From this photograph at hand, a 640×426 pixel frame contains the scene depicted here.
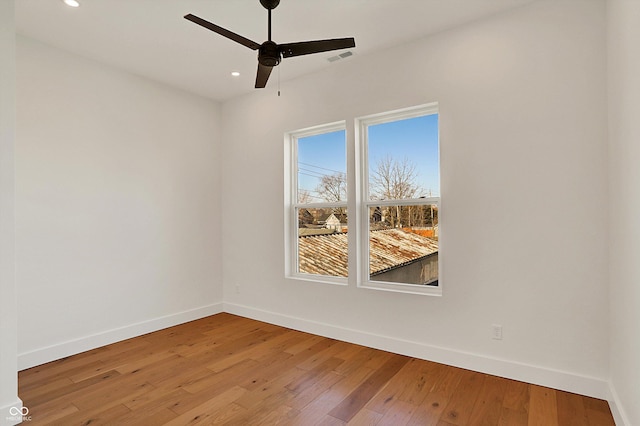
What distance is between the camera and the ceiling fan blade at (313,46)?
213 centimetres

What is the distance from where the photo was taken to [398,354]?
3.25 m

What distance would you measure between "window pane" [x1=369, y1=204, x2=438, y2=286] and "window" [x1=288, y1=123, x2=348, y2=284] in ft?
1.19

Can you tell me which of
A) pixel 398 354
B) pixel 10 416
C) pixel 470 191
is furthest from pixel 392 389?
pixel 10 416

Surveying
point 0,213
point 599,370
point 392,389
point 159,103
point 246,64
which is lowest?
point 392,389

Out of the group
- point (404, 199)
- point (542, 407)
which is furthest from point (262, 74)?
point (542, 407)

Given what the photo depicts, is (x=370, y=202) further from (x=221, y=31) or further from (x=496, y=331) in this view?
(x=221, y=31)

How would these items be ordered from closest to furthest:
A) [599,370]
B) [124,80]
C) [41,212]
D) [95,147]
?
[599,370] < [41,212] < [95,147] < [124,80]

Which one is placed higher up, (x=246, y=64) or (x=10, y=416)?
→ (x=246, y=64)

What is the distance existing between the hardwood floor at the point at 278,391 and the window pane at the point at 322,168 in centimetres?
167

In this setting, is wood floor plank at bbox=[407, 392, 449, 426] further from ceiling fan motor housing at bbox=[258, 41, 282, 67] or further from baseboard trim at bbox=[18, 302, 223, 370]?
baseboard trim at bbox=[18, 302, 223, 370]

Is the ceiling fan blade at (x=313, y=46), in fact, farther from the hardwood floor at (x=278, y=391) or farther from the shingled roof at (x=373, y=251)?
the hardwood floor at (x=278, y=391)

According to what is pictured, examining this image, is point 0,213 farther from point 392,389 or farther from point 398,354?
point 398,354

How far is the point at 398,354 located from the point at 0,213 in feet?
10.6

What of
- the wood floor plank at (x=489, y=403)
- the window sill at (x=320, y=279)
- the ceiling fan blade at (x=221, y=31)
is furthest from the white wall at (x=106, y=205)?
the wood floor plank at (x=489, y=403)
